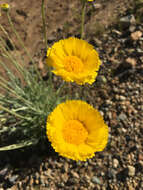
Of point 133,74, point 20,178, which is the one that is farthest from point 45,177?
point 133,74

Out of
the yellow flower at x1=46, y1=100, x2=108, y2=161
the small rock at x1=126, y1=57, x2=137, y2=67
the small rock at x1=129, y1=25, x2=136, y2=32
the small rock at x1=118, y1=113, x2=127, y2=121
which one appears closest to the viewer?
the yellow flower at x1=46, y1=100, x2=108, y2=161

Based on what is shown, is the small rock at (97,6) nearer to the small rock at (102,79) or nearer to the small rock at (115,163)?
the small rock at (102,79)

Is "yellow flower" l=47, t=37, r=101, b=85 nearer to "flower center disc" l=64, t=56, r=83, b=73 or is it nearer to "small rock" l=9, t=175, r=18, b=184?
"flower center disc" l=64, t=56, r=83, b=73

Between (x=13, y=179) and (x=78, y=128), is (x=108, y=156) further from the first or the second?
(x=13, y=179)

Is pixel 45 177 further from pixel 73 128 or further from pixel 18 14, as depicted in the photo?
pixel 18 14

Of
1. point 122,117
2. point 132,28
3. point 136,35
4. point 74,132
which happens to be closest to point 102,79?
point 122,117

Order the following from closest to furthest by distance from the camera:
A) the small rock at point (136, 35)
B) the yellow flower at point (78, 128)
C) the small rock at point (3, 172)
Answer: the yellow flower at point (78, 128), the small rock at point (3, 172), the small rock at point (136, 35)

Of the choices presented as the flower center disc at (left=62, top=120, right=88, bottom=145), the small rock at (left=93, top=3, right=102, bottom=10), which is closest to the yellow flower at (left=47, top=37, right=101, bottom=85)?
the flower center disc at (left=62, top=120, right=88, bottom=145)

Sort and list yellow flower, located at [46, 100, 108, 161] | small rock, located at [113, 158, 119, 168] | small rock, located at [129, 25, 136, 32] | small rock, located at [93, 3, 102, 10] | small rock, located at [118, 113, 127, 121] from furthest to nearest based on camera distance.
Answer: small rock, located at [93, 3, 102, 10] → small rock, located at [129, 25, 136, 32] → small rock, located at [118, 113, 127, 121] → small rock, located at [113, 158, 119, 168] → yellow flower, located at [46, 100, 108, 161]

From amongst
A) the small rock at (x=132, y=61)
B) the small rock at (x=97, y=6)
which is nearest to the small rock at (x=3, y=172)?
the small rock at (x=132, y=61)
